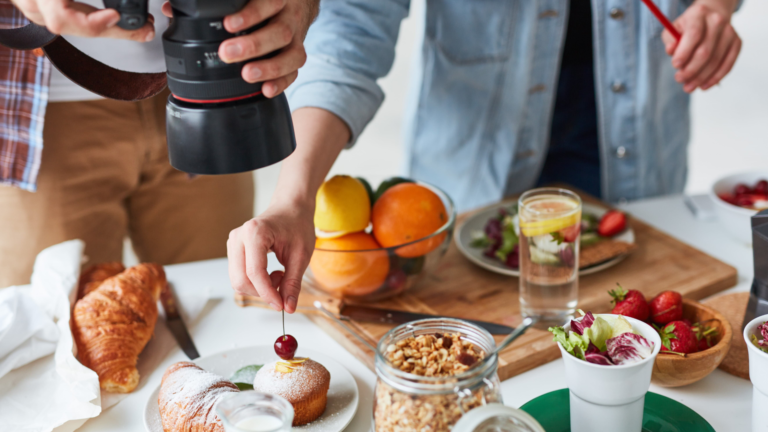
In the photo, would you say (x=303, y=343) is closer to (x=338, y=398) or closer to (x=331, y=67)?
(x=338, y=398)

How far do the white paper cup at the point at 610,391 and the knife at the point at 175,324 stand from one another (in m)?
0.59

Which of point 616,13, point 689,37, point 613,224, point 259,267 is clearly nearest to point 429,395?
point 259,267

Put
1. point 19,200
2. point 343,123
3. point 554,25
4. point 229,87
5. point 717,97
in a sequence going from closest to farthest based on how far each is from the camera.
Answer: point 229,87
point 343,123
point 19,200
point 554,25
point 717,97

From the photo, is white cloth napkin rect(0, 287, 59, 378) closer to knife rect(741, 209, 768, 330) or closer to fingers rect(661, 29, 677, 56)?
knife rect(741, 209, 768, 330)

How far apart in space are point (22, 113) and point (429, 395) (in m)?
1.06

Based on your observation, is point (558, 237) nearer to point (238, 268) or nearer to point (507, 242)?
point (507, 242)

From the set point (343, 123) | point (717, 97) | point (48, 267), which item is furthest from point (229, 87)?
point (717, 97)

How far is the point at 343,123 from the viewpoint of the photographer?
3.76ft

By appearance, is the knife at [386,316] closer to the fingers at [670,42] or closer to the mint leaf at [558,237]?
the mint leaf at [558,237]

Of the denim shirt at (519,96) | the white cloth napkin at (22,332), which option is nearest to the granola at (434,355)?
the white cloth napkin at (22,332)

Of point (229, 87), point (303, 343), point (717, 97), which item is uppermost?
point (229, 87)

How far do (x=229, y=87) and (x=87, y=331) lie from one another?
518mm

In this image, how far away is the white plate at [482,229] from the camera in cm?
120

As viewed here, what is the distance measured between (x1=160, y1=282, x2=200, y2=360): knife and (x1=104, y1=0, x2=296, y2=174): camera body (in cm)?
44
